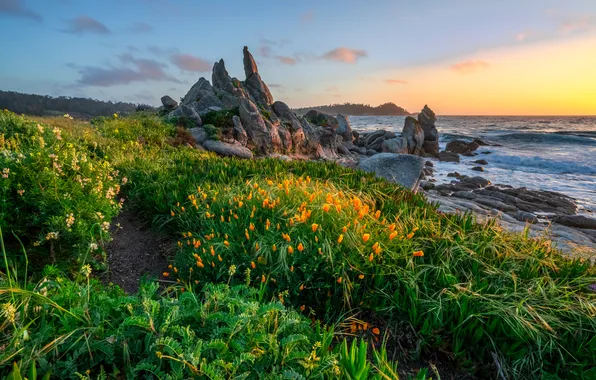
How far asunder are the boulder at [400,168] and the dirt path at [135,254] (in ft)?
29.1

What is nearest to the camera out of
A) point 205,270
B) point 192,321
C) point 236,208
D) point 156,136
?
point 192,321

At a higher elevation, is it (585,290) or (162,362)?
(162,362)

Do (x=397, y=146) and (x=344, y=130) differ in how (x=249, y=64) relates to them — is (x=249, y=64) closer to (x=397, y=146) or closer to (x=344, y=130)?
(x=344, y=130)

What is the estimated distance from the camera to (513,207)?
45.3ft

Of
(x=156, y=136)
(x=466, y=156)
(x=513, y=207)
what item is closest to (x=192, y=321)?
(x=156, y=136)

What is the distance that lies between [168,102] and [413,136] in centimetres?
2393

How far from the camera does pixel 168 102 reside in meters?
27.5

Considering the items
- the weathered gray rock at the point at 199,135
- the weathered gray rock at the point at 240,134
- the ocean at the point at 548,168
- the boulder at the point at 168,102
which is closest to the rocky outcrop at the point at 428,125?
the ocean at the point at 548,168

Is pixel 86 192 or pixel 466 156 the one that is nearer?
pixel 86 192

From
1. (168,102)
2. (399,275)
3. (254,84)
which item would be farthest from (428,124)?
(399,275)

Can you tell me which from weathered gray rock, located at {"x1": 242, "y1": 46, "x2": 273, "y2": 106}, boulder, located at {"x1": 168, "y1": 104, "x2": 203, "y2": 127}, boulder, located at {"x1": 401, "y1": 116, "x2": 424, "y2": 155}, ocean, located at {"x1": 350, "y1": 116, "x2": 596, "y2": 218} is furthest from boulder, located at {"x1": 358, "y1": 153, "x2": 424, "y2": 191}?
boulder, located at {"x1": 401, "y1": 116, "x2": 424, "y2": 155}

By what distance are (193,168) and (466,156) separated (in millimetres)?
31971

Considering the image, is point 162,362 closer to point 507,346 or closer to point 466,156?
point 507,346

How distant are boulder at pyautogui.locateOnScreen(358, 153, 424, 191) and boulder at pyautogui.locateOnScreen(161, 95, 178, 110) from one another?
19535 millimetres
